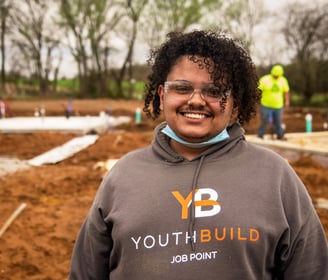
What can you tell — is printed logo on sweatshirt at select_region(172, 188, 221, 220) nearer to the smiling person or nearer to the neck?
the smiling person

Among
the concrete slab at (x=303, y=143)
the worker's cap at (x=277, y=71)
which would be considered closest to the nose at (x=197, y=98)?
the concrete slab at (x=303, y=143)

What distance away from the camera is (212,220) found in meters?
1.48

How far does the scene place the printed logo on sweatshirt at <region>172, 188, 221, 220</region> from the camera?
4.88ft

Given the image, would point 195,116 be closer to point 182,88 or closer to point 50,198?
point 182,88

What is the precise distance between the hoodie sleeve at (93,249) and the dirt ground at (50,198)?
220 centimetres

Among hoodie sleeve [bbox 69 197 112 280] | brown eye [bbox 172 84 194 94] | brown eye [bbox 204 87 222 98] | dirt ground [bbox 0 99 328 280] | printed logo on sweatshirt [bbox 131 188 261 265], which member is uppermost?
brown eye [bbox 172 84 194 94]

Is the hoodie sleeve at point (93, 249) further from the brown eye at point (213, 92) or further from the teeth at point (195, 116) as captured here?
the brown eye at point (213, 92)

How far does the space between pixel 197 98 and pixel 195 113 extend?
2.2 inches

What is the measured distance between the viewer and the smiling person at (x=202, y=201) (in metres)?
1.47

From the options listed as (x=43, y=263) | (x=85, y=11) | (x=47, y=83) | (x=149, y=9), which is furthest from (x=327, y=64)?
(x=43, y=263)

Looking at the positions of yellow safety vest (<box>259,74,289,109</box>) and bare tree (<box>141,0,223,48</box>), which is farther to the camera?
bare tree (<box>141,0,223,48</box>)

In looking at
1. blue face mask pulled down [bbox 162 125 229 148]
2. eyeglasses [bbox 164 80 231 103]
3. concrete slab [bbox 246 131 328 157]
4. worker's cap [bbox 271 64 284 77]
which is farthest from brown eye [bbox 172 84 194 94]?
worker's cap [bbox 271 64 284 77]

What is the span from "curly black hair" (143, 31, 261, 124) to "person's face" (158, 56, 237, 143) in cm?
4

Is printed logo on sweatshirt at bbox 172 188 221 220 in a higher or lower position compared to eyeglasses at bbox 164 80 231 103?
lower
